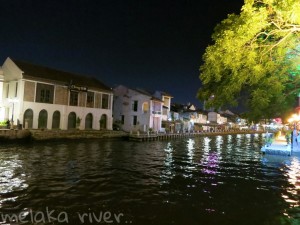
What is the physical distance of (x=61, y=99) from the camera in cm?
4191

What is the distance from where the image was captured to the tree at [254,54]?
7855mm

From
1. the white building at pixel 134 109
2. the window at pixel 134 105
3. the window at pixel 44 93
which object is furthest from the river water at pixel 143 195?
the window at pixel 134 105

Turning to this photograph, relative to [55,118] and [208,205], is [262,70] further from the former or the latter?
[55,118]

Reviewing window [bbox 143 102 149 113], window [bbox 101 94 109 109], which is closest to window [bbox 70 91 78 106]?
window [bbox 101 94 109 109]

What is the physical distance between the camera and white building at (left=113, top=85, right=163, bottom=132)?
185 ft

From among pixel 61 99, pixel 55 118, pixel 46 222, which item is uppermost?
pixel 61 99

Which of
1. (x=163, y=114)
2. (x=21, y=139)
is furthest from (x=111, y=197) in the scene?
(x=163, y=114)

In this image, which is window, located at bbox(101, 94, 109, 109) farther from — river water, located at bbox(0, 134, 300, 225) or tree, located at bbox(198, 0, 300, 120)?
tree, located at bbox(198, 0, 300, 120)

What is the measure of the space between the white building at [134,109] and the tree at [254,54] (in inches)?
1821

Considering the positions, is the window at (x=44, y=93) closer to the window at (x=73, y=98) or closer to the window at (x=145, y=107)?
the window at (x=73, y=98)

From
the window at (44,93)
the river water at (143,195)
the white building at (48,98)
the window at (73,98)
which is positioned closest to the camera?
the river water at (143,195)

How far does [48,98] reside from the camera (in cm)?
4034

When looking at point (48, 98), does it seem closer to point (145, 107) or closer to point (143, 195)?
point (145, 107)

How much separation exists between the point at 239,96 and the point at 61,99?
35.7 meters
